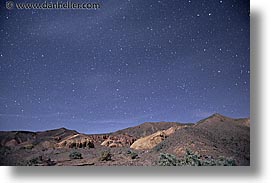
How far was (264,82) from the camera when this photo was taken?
10.5ft

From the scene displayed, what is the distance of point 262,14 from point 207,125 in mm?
819

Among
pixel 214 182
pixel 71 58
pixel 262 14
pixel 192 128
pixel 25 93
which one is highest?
pixel 262 14

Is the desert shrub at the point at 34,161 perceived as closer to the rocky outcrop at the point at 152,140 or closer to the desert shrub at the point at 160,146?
the rocky outcrop at the point at 152,140

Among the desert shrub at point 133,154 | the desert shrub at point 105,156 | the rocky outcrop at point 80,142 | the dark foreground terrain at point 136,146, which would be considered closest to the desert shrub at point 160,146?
the dark foreground terrain at point 136,146

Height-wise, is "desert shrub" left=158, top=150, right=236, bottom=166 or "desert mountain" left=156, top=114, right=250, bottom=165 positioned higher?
"desert mountain" left=156, top=114, right=250, bottom=165

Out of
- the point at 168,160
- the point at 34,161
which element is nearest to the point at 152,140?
the point at 168,160

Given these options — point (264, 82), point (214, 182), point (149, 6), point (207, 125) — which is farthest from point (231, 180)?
point (149, 6)

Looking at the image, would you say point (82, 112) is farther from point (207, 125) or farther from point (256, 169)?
point (256, 169)

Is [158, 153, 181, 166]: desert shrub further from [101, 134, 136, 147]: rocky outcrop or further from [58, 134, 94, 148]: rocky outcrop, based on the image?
[58, 134, 94, 148]: rocky outcrop

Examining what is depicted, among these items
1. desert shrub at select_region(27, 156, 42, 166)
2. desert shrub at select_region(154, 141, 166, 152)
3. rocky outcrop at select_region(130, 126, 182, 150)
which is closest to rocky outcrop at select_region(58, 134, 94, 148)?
desert shrub at select_region(27, 156, 42, 166)

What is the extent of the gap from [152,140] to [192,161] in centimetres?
29

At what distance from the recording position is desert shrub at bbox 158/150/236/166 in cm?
316

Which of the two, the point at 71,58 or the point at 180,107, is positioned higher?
the point at 71,58

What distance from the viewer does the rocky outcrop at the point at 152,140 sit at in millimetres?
3199
